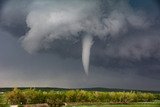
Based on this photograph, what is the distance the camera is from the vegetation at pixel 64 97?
127312mm

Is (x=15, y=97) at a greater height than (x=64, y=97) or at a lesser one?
lesser

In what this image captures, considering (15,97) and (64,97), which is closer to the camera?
(15,97)

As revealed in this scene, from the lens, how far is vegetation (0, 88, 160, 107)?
5012 inches

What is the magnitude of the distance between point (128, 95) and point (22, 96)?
50592 millimetres

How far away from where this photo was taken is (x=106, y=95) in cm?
15388

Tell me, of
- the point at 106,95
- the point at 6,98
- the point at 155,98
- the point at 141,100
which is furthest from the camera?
the point at 155,98

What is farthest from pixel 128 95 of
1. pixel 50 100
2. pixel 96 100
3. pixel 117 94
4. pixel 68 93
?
pixel 50 100

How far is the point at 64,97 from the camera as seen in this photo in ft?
462

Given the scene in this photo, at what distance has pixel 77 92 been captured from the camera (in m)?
148

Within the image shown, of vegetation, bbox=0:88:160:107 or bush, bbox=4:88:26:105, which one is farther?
vegetation, bbox=0:88:160:107

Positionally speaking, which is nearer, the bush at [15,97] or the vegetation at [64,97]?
the bush at [15,97]

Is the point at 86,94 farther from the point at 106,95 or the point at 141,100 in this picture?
the point at 141,100

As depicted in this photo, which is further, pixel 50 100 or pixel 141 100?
pixel 141 100

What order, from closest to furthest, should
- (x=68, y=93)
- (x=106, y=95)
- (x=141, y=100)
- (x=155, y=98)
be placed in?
(x=68, y=93) → (x=106, y=95) → (x=141, y=100) → (x=155, y=98)
